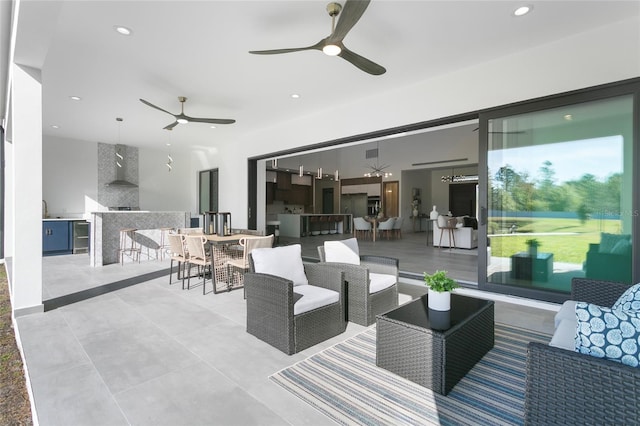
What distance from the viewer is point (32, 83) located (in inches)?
135

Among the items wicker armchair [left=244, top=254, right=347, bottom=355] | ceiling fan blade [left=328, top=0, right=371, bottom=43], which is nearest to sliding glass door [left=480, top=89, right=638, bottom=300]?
wicker armchair [left=244, top=254, right=347, bottom=355]

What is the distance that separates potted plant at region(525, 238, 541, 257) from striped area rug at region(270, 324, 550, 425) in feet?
5.89

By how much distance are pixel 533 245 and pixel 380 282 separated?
2.19 metres

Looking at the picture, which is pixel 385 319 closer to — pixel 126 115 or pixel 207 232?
pixel 207 232

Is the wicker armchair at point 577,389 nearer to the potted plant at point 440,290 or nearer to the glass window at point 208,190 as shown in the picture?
the potted plant at point 440,290

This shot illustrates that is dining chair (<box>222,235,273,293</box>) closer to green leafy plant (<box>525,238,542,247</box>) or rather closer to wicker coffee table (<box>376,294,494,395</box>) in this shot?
wicker coffee table (<box>376,294,494,395</box>)

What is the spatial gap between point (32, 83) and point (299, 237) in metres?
8.68

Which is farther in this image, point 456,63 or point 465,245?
point 465,245

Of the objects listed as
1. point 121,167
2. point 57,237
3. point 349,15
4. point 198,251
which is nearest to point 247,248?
point 198,251

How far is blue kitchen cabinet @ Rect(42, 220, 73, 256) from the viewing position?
24.0 feet

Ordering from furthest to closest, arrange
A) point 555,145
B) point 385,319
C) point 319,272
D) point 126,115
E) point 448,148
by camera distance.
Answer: point 448,148 → point 126,115 → point 555,145 → point 319,272 → point 385,319

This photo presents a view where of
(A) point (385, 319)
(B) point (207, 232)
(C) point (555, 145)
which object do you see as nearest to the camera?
(A) point (385, 319)

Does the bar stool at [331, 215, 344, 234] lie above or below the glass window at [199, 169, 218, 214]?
below

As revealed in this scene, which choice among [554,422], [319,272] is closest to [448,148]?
[319,272]
